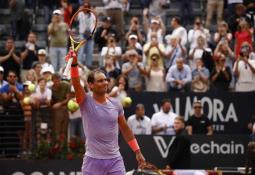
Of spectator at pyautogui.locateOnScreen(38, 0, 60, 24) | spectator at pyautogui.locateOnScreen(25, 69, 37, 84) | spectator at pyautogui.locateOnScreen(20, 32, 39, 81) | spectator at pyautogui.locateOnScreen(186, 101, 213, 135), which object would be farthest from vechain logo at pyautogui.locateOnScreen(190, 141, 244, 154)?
spectator at pyautogui.locateOnScreen(38, 0, 60, 24)

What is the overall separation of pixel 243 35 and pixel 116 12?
3.39 meters

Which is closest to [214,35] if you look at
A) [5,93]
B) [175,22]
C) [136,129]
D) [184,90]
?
[175,22]

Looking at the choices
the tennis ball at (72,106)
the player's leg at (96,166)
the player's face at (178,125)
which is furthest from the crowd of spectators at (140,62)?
the player's leg at (96,166)

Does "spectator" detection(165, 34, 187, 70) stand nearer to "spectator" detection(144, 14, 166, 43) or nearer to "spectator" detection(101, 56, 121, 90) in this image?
"spectator" detection(144, 14, 166, 43)

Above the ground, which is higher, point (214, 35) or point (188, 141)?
point (214, 35)

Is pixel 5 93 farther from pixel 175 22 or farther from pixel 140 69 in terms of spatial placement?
pixel 175 22

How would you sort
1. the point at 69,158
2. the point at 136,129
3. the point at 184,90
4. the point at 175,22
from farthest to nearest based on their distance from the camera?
the point at 175,22 → the point at 184,90 → the point at 136,129 → the point at 69,158

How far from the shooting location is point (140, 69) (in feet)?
66.7

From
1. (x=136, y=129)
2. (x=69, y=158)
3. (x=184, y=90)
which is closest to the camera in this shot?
(x=69, y=158)

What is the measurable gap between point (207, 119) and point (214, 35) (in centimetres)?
381

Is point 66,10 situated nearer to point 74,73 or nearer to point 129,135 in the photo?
point 129,135

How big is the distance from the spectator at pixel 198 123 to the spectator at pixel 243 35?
238cm

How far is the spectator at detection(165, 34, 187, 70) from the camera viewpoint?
2108cm

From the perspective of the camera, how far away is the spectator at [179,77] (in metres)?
20.2
